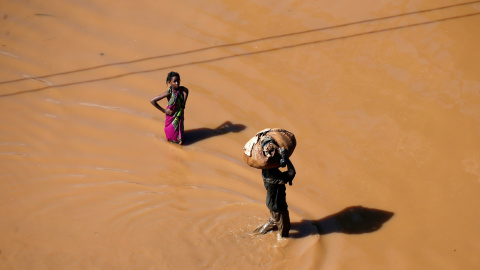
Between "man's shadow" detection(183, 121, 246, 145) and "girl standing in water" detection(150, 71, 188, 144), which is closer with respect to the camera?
"girl standing in water" detection(150, 71, 188, 144)

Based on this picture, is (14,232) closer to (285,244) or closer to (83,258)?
(83,258)

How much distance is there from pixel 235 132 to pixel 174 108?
95cm

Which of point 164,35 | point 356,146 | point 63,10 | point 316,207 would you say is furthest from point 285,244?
point 63,10

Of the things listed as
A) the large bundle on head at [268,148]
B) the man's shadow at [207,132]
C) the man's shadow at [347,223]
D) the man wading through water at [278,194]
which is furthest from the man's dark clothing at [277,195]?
the man's shadow at [207,132]

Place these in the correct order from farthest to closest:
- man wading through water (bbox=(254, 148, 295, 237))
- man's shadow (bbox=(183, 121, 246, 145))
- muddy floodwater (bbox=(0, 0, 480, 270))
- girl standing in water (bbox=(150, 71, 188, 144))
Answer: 1. man's shadow (bbox=(183, 121, 246, 145))
2. girl standing in water (bbox=(150, 71, 188, 144))
3. muddy floodwater (bbox=(0, 0, 480, 270))
4. man wading through water (bbox=(254, 148, 295, 237))

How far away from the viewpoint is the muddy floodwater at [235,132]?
575 cm

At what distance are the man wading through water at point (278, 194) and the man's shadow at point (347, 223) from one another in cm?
33

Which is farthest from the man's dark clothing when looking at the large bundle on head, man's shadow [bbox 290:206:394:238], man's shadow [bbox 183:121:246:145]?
man's shadow [bbox 183:121:246:145]

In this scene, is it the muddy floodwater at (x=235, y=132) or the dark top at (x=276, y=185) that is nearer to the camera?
the dark top at (x=276, y=185)

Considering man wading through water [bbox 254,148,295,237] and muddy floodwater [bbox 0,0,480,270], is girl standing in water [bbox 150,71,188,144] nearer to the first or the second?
muddy floodwater [bbox 0,0,480,270]

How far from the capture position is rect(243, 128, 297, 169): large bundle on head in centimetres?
509

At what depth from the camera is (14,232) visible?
18.8ft

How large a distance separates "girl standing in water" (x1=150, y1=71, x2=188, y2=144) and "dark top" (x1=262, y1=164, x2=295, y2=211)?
7.14ft

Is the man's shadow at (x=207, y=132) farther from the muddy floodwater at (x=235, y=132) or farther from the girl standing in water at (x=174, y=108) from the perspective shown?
the girl standing in water at (x=174, y=108)
